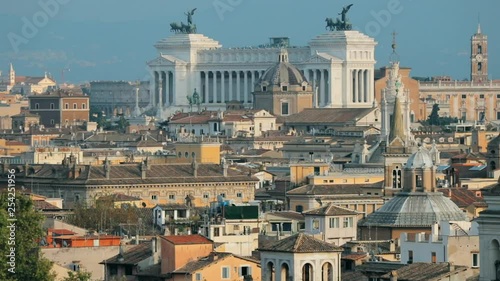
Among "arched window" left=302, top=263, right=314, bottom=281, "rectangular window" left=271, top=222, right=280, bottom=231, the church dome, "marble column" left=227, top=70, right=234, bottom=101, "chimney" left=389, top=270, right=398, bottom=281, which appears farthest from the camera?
"marble column" left=227, top=70, right=234, bottom=101

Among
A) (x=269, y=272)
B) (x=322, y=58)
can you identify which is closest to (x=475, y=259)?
(x=269, y=272)

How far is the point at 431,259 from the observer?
35031 mm

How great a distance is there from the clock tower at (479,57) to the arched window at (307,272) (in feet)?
460

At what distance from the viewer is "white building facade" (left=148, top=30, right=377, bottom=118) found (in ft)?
485

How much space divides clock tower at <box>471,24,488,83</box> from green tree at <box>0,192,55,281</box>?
436 feet

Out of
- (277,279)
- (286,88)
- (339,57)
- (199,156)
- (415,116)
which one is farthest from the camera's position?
(339,57)

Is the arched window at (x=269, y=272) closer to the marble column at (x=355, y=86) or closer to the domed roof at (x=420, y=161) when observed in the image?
the domed roof at (x=420, y=161)

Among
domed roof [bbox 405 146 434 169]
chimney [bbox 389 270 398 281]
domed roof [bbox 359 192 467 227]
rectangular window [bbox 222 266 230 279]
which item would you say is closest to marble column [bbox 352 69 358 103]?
domed roof [bbox 405 146 434 169]

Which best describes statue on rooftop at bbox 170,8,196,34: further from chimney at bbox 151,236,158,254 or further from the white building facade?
chimney at bbox 151,236,158,254

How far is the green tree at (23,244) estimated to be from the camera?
3566 cm

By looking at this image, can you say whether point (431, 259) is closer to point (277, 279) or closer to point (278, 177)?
point (277, 279)

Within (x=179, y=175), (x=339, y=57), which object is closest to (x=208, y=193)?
(x=179, y=175)

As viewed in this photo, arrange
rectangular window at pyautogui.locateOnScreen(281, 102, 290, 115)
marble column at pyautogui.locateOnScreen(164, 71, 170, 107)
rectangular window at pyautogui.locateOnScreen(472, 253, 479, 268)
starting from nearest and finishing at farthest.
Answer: rectangular window at pyautogui.locateOnScreen(472, 253, 479, 268) → rectangular window at pyautogui.locateOnScreen(281, 102, 290, 115) → marble column at pyautogui.locateOnScreen(164, 71, 170, 107)

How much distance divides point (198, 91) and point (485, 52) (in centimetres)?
2795
